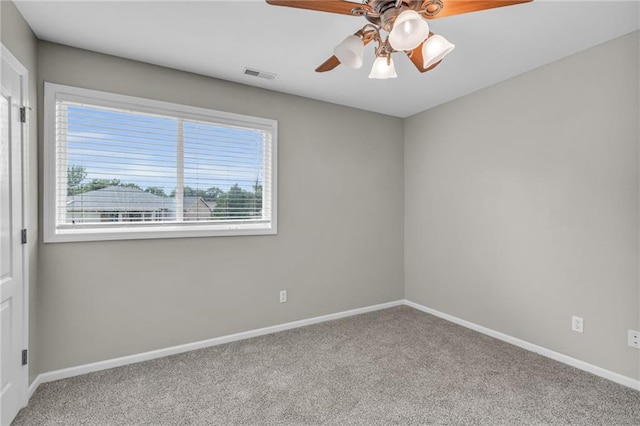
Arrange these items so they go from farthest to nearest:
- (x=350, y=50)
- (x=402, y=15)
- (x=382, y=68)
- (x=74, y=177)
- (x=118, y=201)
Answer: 1. (x=118, y=201)
2. (x=74, y=177)
3. (x=382, y=68)
4. (x=350, y=50)
5. (x=402, y=15)

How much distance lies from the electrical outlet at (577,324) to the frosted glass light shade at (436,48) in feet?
7.72

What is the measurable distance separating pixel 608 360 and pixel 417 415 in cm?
160

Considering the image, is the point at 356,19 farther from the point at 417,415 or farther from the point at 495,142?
the point at 417,415

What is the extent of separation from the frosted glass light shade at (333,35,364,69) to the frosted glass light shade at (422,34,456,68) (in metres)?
0.32

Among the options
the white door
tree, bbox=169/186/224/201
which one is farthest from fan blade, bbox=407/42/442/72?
the white door

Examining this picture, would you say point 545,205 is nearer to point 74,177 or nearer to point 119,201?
point 119,201

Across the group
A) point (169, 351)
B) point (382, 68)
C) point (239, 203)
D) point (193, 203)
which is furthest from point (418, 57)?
point (169, 351)

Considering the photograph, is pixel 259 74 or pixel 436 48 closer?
pixel 436 48

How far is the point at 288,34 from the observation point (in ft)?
7.47

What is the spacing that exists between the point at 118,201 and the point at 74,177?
0.34 meters

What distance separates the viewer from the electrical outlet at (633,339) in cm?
225

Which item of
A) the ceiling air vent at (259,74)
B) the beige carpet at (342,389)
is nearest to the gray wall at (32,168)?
the beige carpet at (342,389)

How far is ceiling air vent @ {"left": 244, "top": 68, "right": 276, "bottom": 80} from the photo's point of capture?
2834 millimetres

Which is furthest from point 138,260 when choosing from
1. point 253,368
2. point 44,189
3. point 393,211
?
point 393,211
